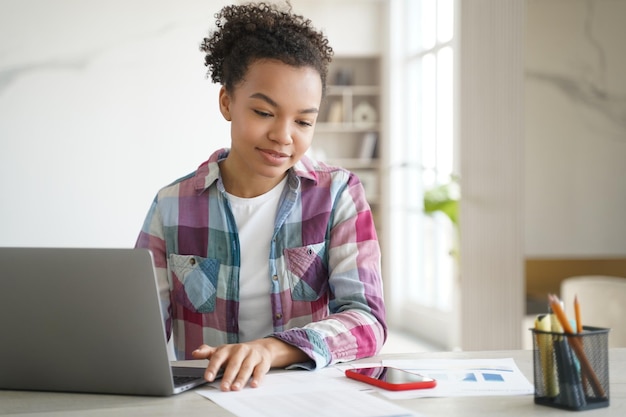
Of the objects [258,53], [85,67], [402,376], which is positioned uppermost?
[85,67]

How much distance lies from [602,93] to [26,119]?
247cm

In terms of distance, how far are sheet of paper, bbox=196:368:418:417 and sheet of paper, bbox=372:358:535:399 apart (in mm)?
61

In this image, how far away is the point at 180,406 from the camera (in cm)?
117

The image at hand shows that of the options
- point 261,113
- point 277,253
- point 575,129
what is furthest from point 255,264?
point 575,129

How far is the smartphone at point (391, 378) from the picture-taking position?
4.07 feet

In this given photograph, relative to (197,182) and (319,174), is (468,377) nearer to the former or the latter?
(319,174)

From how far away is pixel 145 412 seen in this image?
3.73 ft

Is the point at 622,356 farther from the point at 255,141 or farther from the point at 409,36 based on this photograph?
the point at 409,36

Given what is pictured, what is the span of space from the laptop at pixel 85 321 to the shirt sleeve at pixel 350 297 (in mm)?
284

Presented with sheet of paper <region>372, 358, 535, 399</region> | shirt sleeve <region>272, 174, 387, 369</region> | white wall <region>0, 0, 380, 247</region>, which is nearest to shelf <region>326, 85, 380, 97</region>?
white wall <region>0, 0, 380, 247</region>

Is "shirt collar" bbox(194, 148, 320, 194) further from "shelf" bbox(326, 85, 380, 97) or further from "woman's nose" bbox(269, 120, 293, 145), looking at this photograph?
"shelf" bbox(326, 85, 380, 97)

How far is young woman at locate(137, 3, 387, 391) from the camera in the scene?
163 cm

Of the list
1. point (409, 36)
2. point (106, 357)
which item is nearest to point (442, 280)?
point (409, 36)

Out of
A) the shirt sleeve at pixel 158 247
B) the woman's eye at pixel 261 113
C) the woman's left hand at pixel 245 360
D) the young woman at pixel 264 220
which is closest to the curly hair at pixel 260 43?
the young woman at pixel 264 220
